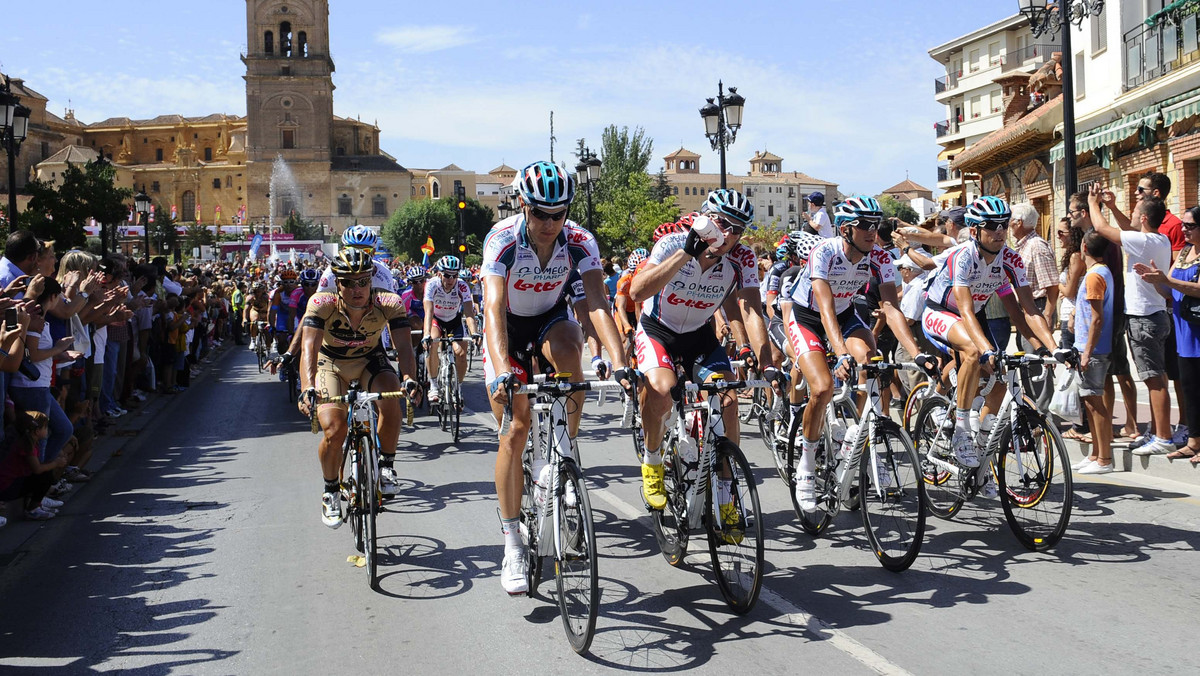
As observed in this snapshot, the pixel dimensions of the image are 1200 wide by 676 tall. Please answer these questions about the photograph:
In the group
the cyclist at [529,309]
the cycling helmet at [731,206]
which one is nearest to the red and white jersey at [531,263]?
the cyclist at [529,309]

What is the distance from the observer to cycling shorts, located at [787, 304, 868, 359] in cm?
750

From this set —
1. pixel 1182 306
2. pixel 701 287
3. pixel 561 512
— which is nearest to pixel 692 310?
pixel 701 287

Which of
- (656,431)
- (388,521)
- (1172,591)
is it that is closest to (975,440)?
(1172,591)

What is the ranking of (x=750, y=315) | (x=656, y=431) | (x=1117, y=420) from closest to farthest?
(x=656, y=431) < (x=750, y=315) < (x=1117, y=420)

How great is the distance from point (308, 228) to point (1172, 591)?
13459 centimetres

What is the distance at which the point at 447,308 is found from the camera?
13.4 metres

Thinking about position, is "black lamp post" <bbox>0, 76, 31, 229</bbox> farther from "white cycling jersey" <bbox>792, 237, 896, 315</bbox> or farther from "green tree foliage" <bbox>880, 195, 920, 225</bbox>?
"green tree foliage" <bbox>880, 195, 920, 225</bbox>

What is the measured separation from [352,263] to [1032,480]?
4465 millimetres

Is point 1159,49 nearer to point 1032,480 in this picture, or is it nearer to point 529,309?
point 1032,480

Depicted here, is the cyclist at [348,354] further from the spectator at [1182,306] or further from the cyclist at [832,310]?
the spectator at [1182,306]

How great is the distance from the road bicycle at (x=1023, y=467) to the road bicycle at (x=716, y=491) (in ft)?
6.23

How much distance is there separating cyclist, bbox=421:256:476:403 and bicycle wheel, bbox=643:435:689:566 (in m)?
6.63

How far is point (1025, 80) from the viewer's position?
43812 millimetres

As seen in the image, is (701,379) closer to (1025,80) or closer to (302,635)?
(302,635)
